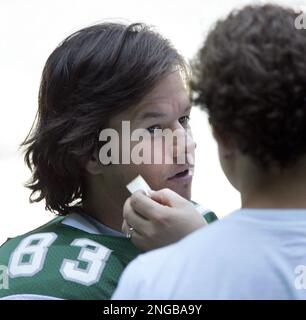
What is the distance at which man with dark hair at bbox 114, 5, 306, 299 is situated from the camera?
2.80ft

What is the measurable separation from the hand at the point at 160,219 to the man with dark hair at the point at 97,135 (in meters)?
0.17

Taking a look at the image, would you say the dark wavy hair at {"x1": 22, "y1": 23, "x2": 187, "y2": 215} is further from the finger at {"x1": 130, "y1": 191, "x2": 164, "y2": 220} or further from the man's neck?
the finger at {"x1": 130, "y1": 191, "x2": 164, "y2": 220}

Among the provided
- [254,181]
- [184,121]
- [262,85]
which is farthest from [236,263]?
[184,121]

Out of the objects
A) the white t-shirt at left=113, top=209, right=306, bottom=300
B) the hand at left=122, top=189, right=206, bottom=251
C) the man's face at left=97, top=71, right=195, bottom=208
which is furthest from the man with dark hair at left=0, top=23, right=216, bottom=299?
the white t-shirt at left=113, top=209, right=306, bottom=300

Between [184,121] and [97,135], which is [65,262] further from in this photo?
[184,121]

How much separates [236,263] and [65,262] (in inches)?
22.1

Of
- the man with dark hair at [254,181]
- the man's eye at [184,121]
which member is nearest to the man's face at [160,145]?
the man's eye at [184,121]

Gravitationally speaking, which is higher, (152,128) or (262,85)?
(262,85)

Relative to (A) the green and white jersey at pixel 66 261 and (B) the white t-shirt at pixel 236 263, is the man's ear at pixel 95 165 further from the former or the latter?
(B) the white t-shirt at pixel 236 263

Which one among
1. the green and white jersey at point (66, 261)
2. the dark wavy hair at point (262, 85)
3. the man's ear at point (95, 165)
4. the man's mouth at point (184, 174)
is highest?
the dark wavy hair at point (262, 85)

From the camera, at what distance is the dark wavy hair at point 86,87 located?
1458 millimetres

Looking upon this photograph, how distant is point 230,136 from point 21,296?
0.60 m

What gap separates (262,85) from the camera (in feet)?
2.84
